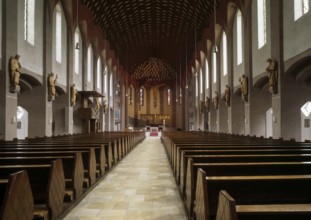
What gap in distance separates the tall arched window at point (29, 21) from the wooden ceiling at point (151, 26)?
6.74 metres

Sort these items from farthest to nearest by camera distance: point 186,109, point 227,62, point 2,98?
point 186,109
point 227,62
point 2,98

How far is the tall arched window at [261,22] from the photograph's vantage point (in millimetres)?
13953

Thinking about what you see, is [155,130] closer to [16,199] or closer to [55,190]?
[55,190]

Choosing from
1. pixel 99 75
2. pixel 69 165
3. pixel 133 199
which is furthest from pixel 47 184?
pixel 99 75

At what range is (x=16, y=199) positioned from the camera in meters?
2.87

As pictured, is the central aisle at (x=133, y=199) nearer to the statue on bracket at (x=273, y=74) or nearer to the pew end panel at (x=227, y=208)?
the pew end panel at (x=227, y=208)

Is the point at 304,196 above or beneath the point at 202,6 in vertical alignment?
beneath

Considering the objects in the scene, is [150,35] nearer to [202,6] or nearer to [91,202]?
[202,6]

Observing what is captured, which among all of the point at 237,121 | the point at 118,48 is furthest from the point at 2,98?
the point at 118,48

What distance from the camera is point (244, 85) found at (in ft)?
50.9

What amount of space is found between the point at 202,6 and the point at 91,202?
20663mm

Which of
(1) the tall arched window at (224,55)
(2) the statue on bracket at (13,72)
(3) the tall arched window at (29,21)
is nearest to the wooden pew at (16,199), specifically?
(2) the statue on bracket at (13,72)

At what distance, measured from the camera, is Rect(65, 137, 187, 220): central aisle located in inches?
179

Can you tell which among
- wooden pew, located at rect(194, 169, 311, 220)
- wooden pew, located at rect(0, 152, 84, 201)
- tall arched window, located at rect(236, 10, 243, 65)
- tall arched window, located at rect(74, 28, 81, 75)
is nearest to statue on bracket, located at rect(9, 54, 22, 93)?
wooden pew, located at rect(0, 152, 84, 201)
